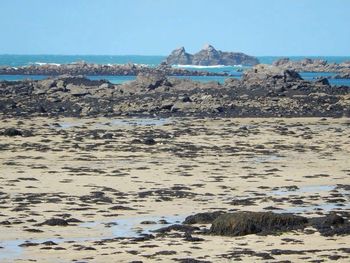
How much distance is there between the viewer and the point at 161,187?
23562mm

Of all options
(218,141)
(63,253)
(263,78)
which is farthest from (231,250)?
(263,78)

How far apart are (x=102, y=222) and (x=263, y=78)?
220ft

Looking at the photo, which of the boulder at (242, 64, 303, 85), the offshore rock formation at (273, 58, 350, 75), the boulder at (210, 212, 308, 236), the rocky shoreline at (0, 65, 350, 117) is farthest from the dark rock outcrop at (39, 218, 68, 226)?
the offshore rock formation at (273, 58, 350, 75)

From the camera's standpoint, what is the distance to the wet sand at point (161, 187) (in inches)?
602

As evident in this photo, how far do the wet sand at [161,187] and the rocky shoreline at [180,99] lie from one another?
10867 millimetres

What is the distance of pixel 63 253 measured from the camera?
14875mm

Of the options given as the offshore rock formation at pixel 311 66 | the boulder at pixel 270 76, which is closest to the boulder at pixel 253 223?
the boulder at pixel 270 76

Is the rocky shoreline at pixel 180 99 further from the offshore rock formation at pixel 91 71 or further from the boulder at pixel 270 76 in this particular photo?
the offshore rock formation at pixel 91 71

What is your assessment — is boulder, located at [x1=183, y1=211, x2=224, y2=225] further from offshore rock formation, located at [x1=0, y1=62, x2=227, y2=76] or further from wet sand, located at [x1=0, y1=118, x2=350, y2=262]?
offshore rock formation, located at [x1=0, y1=62, x2=227, y2=76]

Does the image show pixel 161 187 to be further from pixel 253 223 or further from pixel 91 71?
pixel 91 71

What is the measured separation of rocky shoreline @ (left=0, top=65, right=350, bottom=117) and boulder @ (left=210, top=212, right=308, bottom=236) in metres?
36.3

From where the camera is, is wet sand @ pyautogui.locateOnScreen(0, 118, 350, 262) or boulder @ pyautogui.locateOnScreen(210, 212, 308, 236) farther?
boulder @ pyautogui.locateOnScreen(210, 212, 308, 236)

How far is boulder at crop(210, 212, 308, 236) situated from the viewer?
1656 cm

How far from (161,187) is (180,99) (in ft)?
128
